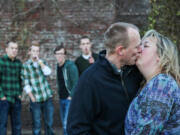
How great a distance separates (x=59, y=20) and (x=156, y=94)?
18.8 ft

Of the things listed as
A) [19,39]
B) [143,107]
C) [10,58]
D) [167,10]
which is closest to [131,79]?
[143,107]

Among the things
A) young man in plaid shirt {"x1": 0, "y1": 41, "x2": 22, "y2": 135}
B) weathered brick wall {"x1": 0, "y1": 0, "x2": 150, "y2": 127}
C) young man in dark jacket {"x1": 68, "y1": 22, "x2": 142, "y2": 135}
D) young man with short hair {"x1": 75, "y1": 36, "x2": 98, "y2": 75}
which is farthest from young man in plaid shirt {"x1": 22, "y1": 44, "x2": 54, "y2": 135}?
young man in dark jacket {"x1": 68, "y1": 22, "x2": 142, "y2": 135}

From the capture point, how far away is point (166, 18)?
7.32 meters

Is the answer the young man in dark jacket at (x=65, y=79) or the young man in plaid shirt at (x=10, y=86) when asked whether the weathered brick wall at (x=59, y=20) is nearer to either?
the young man in dark jacket at (x=65, y=79)

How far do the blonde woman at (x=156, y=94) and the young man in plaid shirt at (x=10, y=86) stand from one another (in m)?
4.07

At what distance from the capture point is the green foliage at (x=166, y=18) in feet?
23.5

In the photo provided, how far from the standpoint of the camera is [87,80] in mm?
2410

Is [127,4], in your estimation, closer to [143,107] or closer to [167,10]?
[167,10]

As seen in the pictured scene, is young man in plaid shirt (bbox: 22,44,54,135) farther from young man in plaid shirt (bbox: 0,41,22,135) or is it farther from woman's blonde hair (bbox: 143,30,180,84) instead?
woman's blonde hair (bbox: 143,30,180,84)

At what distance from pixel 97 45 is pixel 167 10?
6.16 feet

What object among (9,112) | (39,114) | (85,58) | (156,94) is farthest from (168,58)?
(9,112)

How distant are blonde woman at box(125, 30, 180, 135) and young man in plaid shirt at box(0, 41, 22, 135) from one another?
4.07 metres

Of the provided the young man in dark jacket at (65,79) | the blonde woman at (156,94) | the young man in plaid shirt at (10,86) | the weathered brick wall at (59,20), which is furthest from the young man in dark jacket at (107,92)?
the weathered brick wall at (59,20)

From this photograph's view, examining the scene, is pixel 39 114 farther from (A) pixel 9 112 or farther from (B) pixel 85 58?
(B) pixel 85 58
